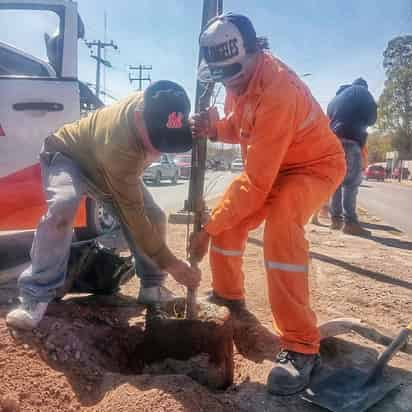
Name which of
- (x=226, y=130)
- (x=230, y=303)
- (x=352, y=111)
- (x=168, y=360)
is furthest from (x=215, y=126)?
(x=352, y=111)

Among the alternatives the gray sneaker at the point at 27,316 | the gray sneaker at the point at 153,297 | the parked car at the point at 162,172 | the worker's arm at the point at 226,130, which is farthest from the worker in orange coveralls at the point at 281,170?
the parked car at the point at 162,172

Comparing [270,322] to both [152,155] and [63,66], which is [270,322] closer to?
[152,155]

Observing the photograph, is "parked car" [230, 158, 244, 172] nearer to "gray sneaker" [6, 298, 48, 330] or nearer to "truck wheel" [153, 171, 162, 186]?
"gray sneaker" [6, 298, 48, 330]

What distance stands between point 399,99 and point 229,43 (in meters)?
49.4

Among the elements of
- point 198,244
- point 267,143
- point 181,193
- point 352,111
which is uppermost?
point 352,111

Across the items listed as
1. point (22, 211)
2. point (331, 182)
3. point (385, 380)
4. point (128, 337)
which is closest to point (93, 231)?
point (22, 211)

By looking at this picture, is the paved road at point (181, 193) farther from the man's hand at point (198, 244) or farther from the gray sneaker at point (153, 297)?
the gray sneaker at point (153, 297)

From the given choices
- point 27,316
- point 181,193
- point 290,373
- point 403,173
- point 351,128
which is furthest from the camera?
point 403,173

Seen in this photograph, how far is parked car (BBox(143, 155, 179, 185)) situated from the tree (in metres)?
33.1

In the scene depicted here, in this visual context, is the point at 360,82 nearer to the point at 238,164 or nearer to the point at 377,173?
the point at 238,164

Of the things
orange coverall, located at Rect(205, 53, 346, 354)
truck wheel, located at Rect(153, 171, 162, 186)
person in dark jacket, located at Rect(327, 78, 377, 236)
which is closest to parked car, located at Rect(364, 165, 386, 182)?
truck wheel, located at Rect(153, 171, 162, 186)

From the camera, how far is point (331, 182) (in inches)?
93.0

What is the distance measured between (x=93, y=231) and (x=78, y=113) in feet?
5.76

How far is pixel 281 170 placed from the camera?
7.80 feet
